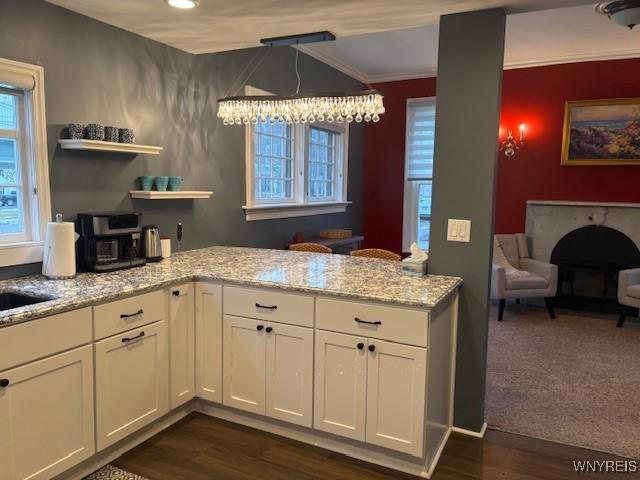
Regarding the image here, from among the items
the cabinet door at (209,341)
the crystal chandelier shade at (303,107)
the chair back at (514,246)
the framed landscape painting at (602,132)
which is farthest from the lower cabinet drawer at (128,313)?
the framed landscape painting at (602,132)

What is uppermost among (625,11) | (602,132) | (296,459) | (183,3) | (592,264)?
(625,11)

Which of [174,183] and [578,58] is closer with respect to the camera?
[174,183]

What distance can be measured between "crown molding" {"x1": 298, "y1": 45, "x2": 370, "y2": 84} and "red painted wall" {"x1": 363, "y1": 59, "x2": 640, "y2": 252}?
14.8 inches

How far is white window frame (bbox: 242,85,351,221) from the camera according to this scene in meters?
4.17

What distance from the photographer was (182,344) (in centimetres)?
274

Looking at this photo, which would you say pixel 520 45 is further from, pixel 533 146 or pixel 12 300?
pixel 12 300

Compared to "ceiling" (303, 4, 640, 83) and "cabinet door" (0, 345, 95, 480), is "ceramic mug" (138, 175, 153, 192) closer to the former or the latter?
"cabinet door" (0, 345, 95, 480)

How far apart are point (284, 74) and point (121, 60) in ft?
6.22

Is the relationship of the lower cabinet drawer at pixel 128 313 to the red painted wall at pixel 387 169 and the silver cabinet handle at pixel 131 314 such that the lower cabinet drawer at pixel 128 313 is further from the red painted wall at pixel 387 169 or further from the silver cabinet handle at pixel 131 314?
the red painted wall at pixel 387 169

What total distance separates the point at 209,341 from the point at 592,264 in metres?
4.53

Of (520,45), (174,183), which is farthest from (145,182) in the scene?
(520,45)

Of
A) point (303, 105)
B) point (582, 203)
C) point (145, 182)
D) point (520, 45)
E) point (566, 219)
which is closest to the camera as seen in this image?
point (303, 105)

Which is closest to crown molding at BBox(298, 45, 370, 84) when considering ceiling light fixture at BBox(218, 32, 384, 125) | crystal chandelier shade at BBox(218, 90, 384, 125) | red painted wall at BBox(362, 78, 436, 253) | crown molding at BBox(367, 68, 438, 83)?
crown molding at BBox(367, 68, 438, 83)

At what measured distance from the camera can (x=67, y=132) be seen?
2.69 m
